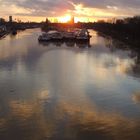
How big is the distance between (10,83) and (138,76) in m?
8.77

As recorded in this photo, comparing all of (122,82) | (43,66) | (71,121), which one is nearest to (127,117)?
(71,121)

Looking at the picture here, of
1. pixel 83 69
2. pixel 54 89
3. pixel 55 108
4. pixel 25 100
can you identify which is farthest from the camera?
pixel 83 69

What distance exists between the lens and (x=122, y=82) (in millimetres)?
24312

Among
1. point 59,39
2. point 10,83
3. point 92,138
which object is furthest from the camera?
point 59,39

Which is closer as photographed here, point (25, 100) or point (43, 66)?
point (25, 100)

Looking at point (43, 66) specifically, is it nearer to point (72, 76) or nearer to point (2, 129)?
point (72, 76)

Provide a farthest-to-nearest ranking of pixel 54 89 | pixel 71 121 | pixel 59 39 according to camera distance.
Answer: pixel 59 39, pixel 54 89, pixel 71 121

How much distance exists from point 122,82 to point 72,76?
3.39 metres

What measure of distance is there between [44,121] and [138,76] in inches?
515

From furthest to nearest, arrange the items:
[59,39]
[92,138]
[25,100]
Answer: [59,39]
[25,100]
[92,138]

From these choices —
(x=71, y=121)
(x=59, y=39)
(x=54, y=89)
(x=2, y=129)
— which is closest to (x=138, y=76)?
(x=54, y=89)

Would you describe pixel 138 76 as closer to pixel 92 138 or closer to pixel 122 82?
pixel 122 82

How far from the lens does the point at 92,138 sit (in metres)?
13.4

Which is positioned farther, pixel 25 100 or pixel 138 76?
pixel 138 76
